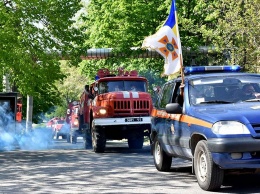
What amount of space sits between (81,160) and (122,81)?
5.18 metres

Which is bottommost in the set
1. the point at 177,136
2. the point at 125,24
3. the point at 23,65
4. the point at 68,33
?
the point at 177,136

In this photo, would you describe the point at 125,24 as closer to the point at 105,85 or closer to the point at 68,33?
the point at 68,33

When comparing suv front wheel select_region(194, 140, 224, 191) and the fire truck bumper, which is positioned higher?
the fire truck bumper

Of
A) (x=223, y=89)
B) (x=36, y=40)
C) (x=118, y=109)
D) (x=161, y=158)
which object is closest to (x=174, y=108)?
(x=223, y=89)

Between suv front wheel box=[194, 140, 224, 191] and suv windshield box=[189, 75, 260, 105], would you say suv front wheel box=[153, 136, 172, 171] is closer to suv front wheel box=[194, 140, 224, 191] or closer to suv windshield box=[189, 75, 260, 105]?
suv windshield box=[189, 75, 260, 105]

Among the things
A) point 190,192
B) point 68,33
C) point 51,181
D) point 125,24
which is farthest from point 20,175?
point 125,24

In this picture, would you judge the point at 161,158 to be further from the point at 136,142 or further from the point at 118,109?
Result: the point at 136,142

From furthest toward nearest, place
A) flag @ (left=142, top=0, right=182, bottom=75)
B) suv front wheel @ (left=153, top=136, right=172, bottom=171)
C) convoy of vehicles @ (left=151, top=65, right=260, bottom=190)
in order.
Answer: flag @ (left=142, top=0, right=182, bottom=75)
suv front wheel @ (left=153, top=136, right=172, bottom=171)
convoy of vehicles @ (left=151, top=65, right=260, bottom=190)

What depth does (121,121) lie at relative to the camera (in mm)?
19828

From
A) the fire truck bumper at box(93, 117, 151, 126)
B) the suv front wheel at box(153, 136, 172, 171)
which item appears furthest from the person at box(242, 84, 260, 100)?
the fire truck bumper at box(93, 117, 151, 126)

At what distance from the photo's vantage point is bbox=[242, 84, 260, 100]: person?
10.4 m

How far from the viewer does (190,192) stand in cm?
945

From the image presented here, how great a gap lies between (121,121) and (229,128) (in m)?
11.0

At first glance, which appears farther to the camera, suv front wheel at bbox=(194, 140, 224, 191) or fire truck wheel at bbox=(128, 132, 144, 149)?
fire truck wheel at bbox=(128, 132, 144, 149)
